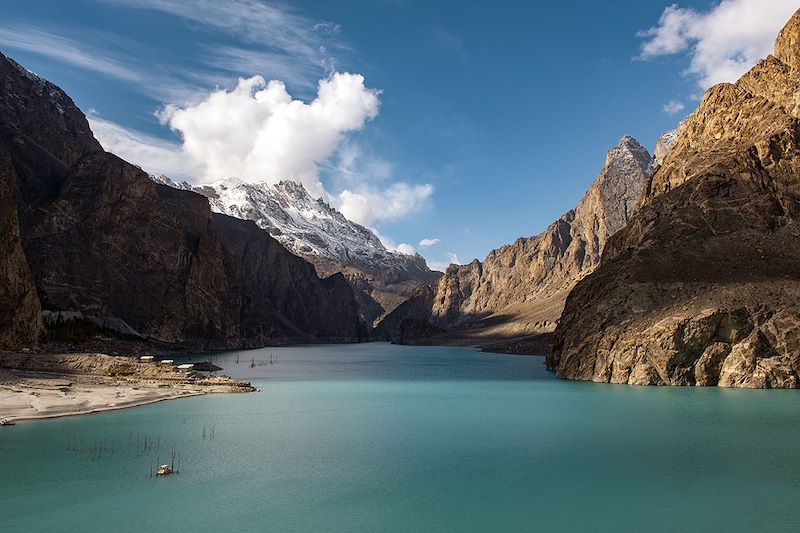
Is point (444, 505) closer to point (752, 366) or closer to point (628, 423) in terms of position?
point (628, 423)

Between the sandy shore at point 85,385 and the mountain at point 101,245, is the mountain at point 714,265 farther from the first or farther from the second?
the mountain at point 101,245

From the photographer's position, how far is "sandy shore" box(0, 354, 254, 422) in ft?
132

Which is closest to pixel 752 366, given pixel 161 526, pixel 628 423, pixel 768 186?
pixel 628 423

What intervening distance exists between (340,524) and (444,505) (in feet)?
12.8

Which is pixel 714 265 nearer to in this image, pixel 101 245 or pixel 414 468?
pixel 414 468

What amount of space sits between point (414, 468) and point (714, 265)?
57974 millimetres

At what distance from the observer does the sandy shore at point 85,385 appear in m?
40.4

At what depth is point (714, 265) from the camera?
70875mm

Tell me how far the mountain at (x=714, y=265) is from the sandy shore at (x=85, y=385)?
130 feet

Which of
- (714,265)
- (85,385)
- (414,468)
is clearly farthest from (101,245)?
(414,468)

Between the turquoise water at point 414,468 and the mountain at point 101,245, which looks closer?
the turquoise water at point 414,468

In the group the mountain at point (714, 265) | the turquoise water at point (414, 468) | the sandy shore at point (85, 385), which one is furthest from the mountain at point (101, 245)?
the mountain at point (714, 265)

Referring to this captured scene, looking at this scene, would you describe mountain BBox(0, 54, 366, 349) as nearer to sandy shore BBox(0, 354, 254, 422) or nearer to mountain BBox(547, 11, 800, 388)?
sandy shore BBox(0, 354, 254, 422)

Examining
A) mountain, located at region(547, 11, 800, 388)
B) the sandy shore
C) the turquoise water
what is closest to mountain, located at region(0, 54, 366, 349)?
the sandy shore
